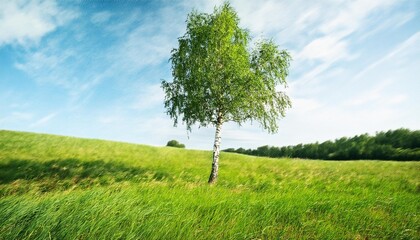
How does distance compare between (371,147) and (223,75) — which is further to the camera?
(371,147)

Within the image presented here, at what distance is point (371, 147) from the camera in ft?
156

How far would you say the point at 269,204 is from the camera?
24.1 feet

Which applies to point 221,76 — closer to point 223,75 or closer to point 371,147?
point 223,75

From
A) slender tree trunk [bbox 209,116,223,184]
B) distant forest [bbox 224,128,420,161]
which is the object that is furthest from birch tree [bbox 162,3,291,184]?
distant forest [bbox 224,128,420,161]

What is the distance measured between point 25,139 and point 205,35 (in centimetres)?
2887

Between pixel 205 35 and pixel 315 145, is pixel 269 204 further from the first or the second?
pixel 315 145

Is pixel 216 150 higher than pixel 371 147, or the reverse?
pixel 371 147

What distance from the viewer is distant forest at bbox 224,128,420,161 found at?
4256 cm

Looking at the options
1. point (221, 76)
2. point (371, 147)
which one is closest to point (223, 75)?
point (221, 76)

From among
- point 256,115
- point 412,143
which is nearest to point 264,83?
point 256,115

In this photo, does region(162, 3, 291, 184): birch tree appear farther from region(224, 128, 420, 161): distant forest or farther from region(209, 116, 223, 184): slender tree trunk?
region(224, 128, 420, 161): distant forest

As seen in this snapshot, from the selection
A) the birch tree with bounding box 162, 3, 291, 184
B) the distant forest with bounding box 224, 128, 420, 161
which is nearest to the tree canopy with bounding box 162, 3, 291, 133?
the birch tree with bounding box 162, 3, 291, 184

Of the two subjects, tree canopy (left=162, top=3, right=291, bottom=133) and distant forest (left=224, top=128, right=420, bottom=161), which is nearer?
tree canopy (left=162, top=3, right=291, bottom=133)

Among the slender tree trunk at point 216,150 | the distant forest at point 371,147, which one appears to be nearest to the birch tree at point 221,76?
the slender tree trunk at point 216,150
